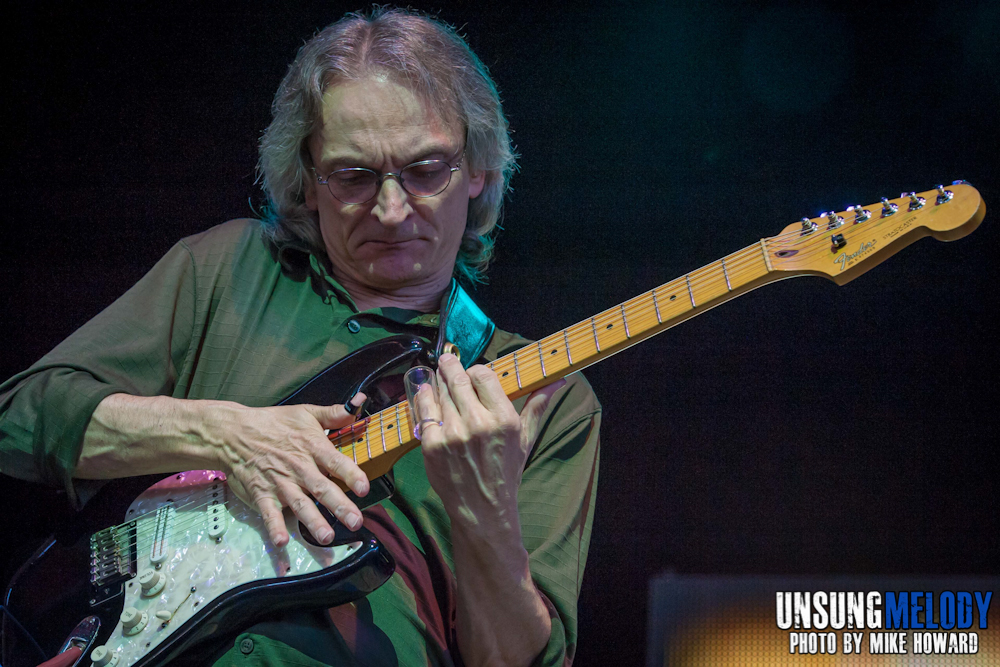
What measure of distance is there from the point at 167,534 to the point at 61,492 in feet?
0.92

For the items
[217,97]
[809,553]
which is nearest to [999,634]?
[809,553]

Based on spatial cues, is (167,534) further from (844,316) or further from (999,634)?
(999,634)

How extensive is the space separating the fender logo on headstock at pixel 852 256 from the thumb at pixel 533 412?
487mm

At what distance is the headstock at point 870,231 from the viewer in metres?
1.09

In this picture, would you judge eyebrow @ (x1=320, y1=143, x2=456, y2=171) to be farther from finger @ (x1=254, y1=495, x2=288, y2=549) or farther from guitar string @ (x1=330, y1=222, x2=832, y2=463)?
finger @ (x1=254, y1=495, x2=288, y2=549)

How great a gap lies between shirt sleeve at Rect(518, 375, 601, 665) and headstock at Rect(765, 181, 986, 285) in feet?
1.96

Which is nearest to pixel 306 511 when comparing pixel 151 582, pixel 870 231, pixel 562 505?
pixel 151 582

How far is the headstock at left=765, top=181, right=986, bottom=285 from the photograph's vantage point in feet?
3.57

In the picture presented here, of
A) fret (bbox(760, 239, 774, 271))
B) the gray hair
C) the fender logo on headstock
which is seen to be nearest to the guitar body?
the gray hair

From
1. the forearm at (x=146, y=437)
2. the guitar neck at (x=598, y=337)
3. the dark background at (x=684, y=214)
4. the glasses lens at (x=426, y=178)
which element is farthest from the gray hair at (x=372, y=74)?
the guitar neck at (x=598, y=337)

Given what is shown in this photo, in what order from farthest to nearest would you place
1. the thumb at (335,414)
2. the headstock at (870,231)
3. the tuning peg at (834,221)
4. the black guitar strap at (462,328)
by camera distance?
the black guitar strap at (462,328), the thumb at (335,414), the tuning peg at (834,221), the headstock at (870,231)

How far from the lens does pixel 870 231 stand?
115cm

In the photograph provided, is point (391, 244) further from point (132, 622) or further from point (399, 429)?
point (132, 622)

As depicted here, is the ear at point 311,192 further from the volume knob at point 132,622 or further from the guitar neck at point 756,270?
the volume knob at point 132,622
